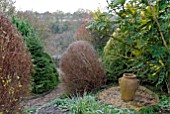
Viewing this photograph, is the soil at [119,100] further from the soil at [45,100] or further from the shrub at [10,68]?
the shrub at [10,68]

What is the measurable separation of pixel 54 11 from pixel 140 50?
19.4 ft

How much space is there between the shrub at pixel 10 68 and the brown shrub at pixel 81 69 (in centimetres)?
261

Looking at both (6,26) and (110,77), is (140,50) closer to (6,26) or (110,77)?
(110,77)

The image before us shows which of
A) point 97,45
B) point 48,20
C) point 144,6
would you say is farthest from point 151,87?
point 48,20

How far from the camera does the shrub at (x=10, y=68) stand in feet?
7.00

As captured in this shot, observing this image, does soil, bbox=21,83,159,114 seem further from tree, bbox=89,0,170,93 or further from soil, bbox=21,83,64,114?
tree, bbox=89,0,170,93

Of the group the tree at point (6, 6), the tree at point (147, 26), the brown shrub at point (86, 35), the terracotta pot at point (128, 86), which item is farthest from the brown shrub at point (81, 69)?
the brown shrub at point (86, 35)

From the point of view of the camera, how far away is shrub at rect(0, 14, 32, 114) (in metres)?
2.13

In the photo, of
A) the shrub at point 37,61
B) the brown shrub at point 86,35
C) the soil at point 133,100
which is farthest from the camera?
the brown shrub at point 86,35

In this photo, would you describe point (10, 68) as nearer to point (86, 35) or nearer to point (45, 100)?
point (45, 100)

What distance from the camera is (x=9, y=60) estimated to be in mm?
2219

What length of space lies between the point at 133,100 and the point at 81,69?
1423mm

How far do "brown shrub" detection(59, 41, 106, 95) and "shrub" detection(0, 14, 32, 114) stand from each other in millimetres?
2615

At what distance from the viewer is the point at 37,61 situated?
6332mm
